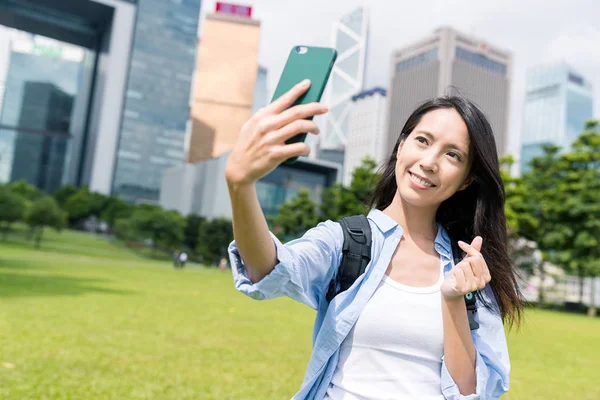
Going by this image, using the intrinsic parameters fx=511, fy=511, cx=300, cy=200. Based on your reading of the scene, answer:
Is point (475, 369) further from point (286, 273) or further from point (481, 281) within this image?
point (286, 273)

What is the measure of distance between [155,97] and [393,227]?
110047 mm

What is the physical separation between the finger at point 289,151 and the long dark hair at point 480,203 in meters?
0.88

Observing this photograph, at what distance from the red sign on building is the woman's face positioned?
124340mm

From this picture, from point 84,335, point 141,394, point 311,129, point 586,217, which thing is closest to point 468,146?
point 311,129

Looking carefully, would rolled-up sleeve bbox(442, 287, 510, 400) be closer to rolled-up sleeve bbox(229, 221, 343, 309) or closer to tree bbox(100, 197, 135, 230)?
rolled-up sleeve bbox(229, 221, 343, 309)

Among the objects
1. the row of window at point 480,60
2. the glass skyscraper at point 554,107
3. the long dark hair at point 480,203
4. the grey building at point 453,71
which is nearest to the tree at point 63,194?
the grey building at point 453,71

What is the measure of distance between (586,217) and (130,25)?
239ft

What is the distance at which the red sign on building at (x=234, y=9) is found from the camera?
389 ft

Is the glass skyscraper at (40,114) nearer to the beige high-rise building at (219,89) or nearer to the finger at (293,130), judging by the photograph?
the beige high-rise building at (219,89)

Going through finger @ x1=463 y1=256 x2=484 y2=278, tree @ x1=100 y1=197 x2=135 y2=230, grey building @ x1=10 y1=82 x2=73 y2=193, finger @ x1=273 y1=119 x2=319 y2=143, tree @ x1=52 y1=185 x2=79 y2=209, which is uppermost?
grey building @ x1=10 y1=82 x2=73 y2=193

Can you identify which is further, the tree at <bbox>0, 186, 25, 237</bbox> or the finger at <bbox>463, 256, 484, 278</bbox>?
the tree at <bbox>0, 186, 25, 237</bbox>

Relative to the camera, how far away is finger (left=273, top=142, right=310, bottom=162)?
1.12 meters

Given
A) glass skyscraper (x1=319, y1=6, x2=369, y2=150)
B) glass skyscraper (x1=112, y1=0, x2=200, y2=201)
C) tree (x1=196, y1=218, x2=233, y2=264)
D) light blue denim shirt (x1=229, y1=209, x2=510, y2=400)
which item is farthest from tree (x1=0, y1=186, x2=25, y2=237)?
glass skyscraper (x1=319, y1=6, x2=369, y2=150)

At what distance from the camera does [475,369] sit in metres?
1.67
